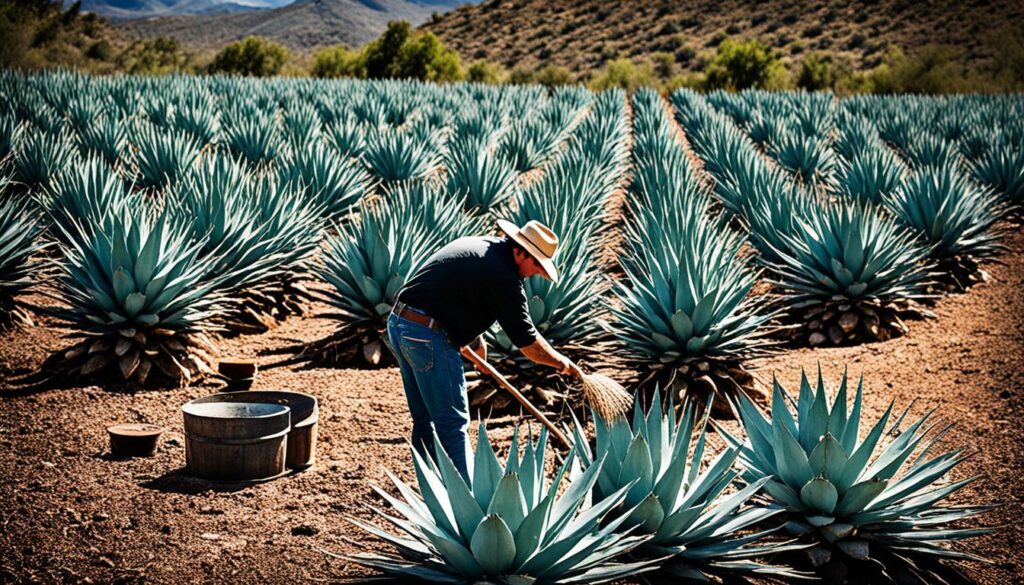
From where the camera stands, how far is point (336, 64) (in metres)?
45.7

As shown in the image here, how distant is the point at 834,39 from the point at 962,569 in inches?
2074

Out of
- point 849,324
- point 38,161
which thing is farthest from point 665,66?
point 849,324

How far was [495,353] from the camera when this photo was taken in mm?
5582

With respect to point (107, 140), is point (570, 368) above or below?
below

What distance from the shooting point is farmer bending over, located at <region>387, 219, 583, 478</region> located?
12.2 ft

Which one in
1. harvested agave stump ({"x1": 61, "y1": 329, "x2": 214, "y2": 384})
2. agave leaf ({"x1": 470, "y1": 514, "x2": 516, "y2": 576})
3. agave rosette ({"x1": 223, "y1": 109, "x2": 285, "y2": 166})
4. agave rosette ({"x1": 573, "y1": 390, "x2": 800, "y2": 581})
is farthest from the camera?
agave rosette ({"x1": 223, "y1": 109, "x2": 285, "y2": 166})

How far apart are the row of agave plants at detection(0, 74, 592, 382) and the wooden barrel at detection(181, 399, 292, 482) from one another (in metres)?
1.62

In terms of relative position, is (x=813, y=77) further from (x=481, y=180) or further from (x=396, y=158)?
(x=481, y=180)

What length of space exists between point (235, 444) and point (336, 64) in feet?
144

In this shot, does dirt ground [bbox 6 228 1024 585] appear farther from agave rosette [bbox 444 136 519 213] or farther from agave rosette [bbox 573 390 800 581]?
agave rosette [bbox 444 136 519 213]

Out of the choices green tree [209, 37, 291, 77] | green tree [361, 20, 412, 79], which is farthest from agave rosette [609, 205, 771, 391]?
green tree [209, 37, 291, 77]

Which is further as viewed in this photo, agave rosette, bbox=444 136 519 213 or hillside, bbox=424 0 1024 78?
hillside, bbox=424 0 1024 78

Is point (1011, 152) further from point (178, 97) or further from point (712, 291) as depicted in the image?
point (178, 97)

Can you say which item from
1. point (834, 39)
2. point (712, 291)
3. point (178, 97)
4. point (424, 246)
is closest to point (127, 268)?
point (424, 246)
